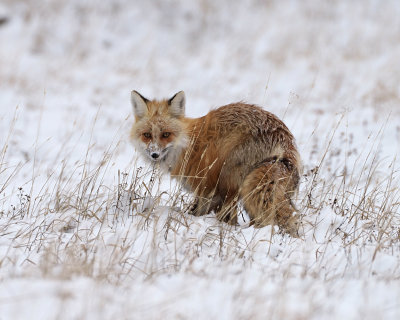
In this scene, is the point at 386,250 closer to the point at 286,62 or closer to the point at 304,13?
the point at 286,62

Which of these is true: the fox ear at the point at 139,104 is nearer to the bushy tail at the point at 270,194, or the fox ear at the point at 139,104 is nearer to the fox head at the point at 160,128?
the fox head at the point at 160,128

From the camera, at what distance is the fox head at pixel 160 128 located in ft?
15.8

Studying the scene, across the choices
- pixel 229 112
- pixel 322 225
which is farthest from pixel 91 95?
pixel 322 225

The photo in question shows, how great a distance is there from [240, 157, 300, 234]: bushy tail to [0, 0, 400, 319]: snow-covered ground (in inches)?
6.1

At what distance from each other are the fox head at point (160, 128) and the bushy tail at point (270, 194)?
0.92 m

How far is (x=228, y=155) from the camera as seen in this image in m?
4.68

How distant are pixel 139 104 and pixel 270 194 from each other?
1873 millimetres

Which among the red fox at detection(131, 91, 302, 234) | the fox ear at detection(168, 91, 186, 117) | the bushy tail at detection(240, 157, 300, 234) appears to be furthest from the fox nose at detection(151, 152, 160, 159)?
the bushy tail at detection(240, 157, 300, 234)

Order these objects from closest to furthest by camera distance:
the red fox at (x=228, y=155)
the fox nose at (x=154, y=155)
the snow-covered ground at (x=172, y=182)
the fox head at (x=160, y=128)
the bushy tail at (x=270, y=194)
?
the snow-covered ground at (x=172, y=182) → the bushy tail at (x=270, y=194) → the red fox at (x=228, y=155) → the fox nose at (x=154, y=155) → the fox head at (x=160, y=128)

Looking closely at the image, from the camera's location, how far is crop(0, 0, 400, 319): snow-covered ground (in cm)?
295

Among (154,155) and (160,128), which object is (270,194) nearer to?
(154,155)

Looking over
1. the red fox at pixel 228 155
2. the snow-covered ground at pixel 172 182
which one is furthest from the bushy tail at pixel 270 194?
the snow-covered ground at pixel 172 182

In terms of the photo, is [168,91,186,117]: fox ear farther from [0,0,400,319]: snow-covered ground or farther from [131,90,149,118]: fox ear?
[0,0,400,319]: snow-covered ground

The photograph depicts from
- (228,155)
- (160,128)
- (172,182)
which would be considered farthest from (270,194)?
(172,182)
